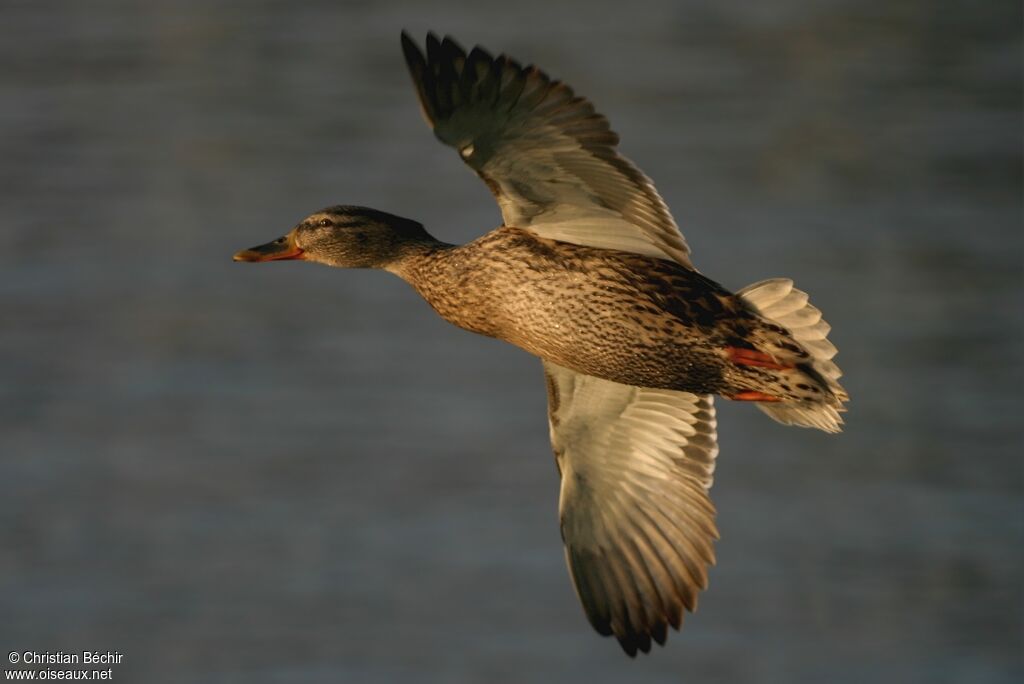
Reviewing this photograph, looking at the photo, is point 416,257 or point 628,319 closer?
point 628,319

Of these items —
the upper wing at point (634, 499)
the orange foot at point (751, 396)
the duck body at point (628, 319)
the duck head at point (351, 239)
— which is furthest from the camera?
the upper wing at point (634, 499)

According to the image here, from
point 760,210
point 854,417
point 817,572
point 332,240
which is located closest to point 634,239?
point 332,240

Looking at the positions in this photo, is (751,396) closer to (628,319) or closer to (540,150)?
(628,319)

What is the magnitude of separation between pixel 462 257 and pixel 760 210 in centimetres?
943

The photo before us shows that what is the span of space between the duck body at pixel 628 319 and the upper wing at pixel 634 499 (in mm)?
741

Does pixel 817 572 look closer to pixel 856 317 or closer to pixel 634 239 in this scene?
pixel 856 317

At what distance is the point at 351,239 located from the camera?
710 centimetres

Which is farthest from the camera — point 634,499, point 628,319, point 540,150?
point 634,499

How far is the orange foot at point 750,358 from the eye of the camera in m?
6.45

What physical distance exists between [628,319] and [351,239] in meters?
1.16

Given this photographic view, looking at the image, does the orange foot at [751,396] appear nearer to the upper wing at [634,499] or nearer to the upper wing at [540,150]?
the upper wing at [540,150]

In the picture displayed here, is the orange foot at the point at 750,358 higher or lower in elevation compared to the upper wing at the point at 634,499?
higher

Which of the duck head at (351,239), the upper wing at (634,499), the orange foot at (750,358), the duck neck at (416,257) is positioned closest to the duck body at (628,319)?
the orange foot at (750,358)

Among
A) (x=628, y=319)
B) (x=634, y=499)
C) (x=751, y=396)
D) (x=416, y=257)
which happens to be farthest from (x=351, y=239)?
(x=751, y=396)
